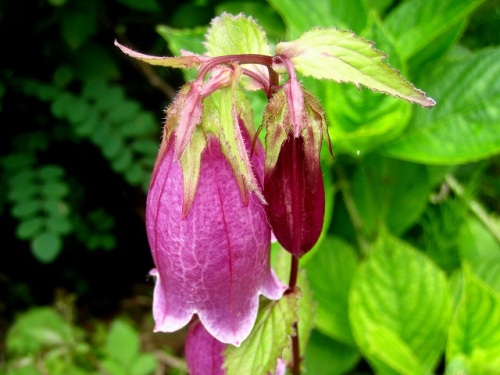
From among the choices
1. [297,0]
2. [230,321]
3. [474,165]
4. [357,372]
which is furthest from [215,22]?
[357,372]

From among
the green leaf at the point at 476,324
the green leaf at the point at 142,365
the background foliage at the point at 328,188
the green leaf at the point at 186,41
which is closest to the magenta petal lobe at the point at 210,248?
the background foliage at the point at 328,188

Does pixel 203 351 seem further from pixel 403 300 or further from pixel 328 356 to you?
pixel 328 356

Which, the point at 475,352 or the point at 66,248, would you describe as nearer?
the point at 475,352

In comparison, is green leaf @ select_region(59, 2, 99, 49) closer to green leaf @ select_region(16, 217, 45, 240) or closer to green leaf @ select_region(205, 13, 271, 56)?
green leaf @ select_region(16, 217, 45, 240)

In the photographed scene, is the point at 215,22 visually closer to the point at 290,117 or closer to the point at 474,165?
the point at 290,117

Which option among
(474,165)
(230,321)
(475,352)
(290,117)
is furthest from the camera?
(474,165)

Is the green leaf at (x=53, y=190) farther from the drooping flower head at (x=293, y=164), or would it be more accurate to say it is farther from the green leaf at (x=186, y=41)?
the drooping flower head at (x=293, y=164)
